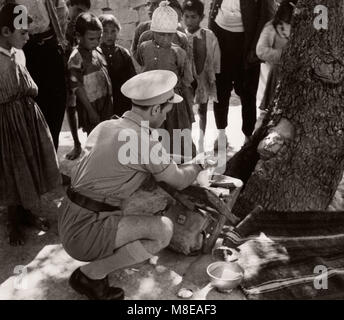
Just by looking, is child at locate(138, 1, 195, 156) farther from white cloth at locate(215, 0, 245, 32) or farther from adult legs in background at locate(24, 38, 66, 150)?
white cloth at locate(215, 0, 245, 32)

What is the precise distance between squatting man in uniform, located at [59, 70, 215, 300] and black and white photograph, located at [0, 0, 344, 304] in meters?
0.01

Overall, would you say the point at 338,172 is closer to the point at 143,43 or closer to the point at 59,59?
the point at 143,43

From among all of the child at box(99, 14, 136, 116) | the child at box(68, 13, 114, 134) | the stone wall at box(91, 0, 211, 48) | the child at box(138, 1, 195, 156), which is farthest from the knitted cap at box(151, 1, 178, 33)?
the stone wall at box(91, 0, 211, 48)

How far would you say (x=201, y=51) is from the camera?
579 centimetres

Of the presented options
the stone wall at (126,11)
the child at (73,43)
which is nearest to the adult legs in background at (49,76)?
the child at (73,43)

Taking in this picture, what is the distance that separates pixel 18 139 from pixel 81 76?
4.15 feet

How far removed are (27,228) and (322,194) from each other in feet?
9.62

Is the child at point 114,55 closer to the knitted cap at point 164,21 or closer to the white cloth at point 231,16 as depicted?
the knitted cap at point 164,21

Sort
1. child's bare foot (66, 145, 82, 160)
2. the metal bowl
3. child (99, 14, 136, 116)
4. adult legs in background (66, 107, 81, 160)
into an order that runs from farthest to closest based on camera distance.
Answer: child's bare foot (66, 145, 82, 160) → adult legs in background (66, 107, 81, 160) → child (99, 14, 136, 116) → the metal bowl

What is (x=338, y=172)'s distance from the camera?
469 cm

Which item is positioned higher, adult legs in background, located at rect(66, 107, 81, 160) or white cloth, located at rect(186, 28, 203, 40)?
white cloth, located at rect(186, 28, 203, 40)

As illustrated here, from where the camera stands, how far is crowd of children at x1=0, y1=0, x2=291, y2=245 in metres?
4.22

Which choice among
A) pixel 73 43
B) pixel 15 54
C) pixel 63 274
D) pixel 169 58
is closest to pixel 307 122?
pixel 169 58

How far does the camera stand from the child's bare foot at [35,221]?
15.2ft
